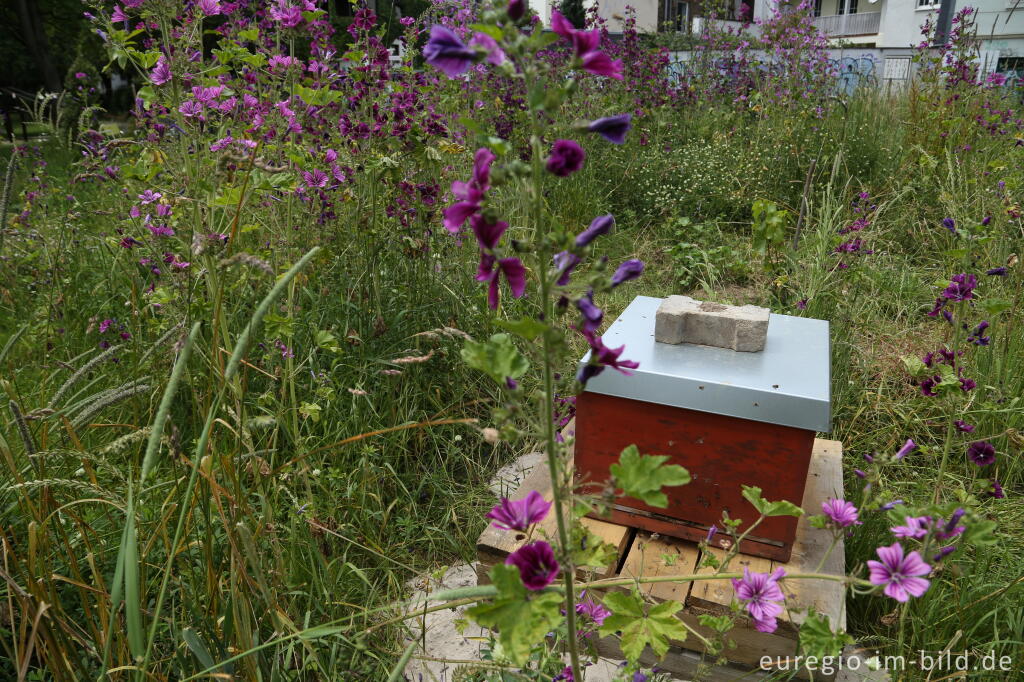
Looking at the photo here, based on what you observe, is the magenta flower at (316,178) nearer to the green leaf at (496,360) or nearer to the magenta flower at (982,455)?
the green leaf at (496,360)

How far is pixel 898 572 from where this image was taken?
40.7 inches

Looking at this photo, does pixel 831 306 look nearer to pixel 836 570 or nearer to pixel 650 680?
pixel 836 570

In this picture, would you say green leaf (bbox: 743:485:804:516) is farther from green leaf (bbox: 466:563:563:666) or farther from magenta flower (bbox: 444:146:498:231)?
magenta flower (bbox: 444:146:498:231)

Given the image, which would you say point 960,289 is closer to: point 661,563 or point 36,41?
point 661,563

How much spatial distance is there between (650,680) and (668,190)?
163 inches

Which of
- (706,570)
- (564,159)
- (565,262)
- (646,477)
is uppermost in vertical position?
(564,159)

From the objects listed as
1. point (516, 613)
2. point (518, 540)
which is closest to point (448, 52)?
point (516, 613)

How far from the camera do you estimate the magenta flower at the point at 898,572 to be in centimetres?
100

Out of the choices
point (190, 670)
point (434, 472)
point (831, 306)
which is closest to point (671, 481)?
point (190, 670)

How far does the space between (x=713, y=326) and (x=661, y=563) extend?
26.3 inches

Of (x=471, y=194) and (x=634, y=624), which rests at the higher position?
(x=471, y=194)

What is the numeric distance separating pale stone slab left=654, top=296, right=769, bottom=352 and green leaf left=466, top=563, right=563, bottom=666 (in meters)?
1.20

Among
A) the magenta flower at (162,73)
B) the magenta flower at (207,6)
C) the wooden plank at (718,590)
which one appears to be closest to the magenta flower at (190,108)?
the magenta flower at (162,73)

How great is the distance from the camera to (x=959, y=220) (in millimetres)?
3918
